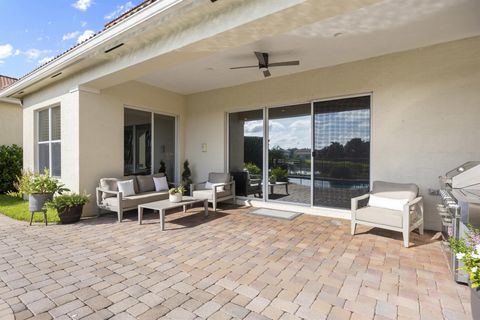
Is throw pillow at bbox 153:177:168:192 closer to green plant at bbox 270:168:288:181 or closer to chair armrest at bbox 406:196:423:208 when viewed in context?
green plant at bbox 270:168:288:181

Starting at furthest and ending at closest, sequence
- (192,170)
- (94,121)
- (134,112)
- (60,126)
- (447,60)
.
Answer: (192,170) < (134,112) < (60,126) < (94,121) < (447,60)

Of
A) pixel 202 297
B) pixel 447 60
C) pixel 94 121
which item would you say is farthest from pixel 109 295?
pixel 447 60

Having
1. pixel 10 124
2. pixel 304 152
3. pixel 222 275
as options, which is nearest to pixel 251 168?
pixel 304 152

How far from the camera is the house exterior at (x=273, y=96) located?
316 centimetres

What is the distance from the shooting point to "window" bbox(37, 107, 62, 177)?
5770mm

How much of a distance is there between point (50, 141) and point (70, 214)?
2574mm

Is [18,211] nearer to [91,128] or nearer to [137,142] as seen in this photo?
[91,128]

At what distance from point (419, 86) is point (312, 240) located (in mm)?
3245

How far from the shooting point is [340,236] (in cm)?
388

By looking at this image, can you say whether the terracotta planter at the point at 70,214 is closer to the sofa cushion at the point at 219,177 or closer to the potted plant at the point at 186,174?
the potted plant at the point at 186,174

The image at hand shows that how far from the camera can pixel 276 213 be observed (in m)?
5.31

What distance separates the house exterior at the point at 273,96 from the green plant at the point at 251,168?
4.4 inches

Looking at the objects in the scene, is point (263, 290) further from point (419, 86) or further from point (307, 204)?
point (419, 86)

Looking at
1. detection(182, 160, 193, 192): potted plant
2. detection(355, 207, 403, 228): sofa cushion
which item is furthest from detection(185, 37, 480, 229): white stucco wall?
detection(182, 160, 193, 192): potted plant
